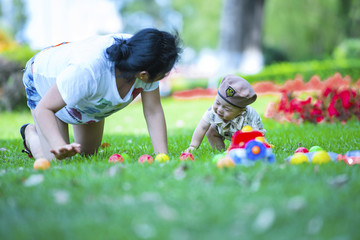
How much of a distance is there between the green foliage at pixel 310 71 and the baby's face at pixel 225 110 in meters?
7.48

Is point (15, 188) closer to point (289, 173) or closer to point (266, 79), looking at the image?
point (289, 173)

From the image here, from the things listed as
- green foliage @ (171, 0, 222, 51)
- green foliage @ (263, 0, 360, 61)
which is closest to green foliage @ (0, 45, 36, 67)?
green foliage @ (263, 0, 360, 61)

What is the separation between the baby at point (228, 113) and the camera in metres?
3.04

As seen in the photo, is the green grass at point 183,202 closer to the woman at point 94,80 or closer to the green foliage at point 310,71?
the woman at point 94,80

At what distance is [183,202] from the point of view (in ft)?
5.74

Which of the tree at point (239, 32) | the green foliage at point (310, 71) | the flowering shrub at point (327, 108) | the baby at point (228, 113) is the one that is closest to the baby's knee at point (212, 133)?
the baby at point (228, 113)

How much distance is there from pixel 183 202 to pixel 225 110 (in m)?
1.53

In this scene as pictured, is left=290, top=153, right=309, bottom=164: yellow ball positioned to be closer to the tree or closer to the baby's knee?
the baby's knee

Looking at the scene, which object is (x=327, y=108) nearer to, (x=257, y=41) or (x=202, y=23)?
(x=257, y=41)

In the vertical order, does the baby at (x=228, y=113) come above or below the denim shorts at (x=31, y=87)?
below

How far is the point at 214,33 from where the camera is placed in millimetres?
24812

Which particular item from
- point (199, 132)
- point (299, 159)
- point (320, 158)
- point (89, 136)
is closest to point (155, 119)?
point (199, 132)

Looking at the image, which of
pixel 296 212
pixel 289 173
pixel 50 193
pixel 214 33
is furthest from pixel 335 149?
pixel 214 33

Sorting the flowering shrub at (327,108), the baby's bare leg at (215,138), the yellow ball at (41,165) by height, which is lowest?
the flowering shrub at (327,108)
